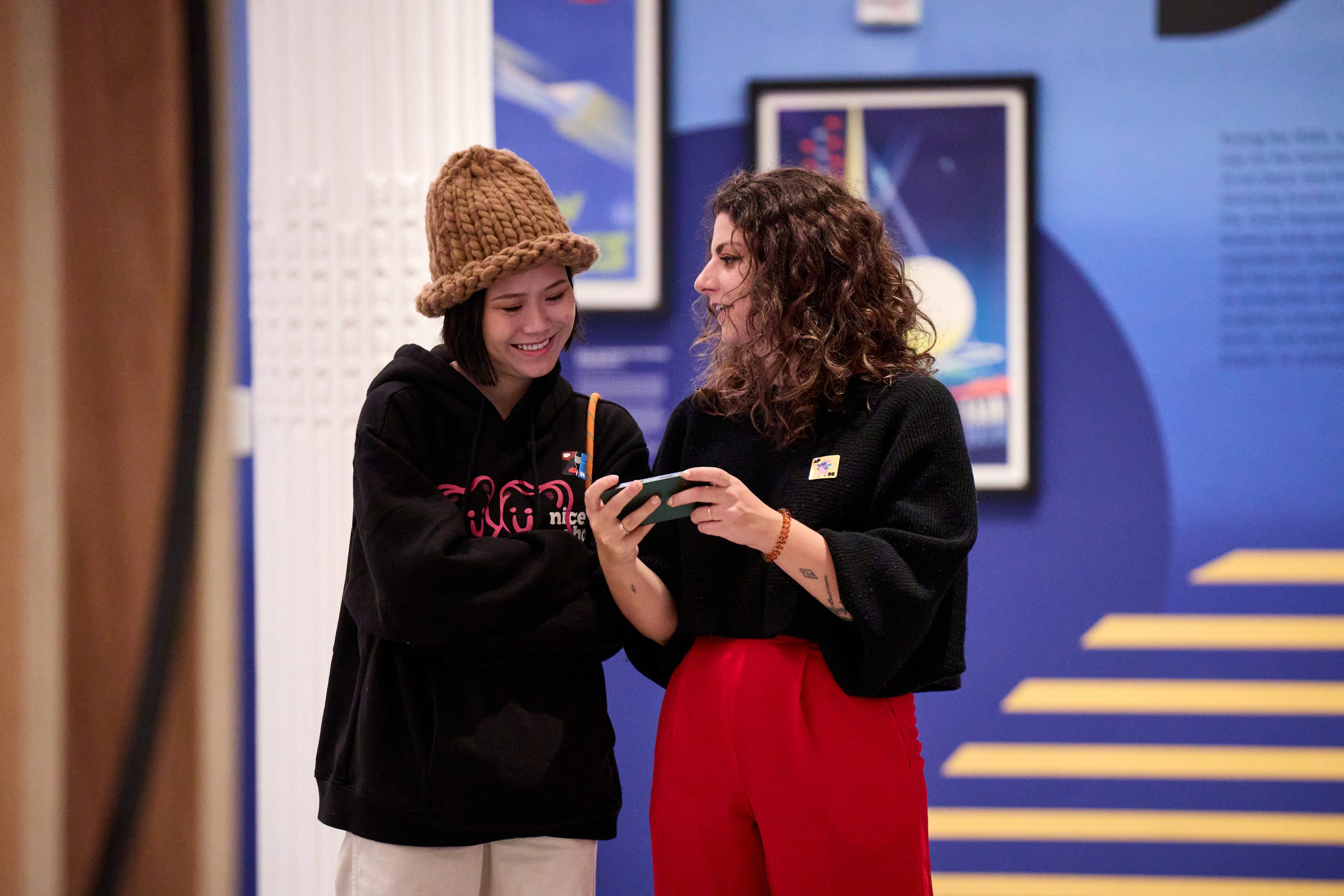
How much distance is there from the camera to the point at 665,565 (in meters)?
1.76

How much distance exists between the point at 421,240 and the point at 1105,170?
1.76m

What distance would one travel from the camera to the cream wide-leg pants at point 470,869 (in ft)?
5.33

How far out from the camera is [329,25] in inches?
94.9

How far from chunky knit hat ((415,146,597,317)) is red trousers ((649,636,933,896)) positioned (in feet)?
2.27

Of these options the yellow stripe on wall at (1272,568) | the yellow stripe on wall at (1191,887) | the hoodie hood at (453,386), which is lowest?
the yellow stripe on wall at (1191,887)

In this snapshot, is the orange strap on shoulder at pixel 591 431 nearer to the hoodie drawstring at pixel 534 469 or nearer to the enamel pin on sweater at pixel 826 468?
the hoodie drawstring at pixel 534 469

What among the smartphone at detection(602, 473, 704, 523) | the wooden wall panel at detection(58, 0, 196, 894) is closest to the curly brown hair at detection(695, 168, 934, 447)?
the smartphone at detection(602, 473, 704, 523)

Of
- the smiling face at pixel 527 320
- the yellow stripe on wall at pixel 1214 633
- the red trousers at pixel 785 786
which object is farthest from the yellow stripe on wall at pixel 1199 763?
the smiling face at pixel 527 320

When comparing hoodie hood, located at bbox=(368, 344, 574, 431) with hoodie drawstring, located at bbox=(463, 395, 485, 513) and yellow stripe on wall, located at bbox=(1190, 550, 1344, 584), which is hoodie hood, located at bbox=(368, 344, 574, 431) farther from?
yellow stripe on wall, located at bbox=(1190, 550, 1344, 584)

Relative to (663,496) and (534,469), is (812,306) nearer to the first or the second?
(663,496)

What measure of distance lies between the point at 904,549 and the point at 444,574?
Answer: 0.68 metres

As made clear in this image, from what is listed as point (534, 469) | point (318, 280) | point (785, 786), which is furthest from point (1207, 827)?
point (318, 280)

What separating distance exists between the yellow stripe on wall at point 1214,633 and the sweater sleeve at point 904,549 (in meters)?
1.37

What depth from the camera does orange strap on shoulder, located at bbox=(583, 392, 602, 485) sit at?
1758 mm
